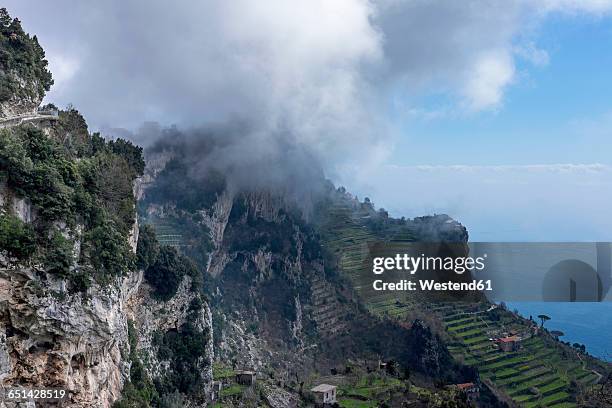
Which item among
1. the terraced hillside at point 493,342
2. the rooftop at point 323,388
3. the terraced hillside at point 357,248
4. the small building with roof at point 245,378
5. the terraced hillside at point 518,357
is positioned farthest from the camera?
the terraced hillside at point 357,248

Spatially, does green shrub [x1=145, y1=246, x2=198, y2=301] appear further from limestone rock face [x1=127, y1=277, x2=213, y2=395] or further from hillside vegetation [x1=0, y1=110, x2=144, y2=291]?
hillside vegetation [x1=0, y1=110, x2=144, y2=291]

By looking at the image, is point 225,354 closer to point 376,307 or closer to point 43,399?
point 376,307

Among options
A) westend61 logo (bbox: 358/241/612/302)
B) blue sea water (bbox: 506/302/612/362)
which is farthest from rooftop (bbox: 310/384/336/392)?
blue sea water (bbox: 506/302/612/362)

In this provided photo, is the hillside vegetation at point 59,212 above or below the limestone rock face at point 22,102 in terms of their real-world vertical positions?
below

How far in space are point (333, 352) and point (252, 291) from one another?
39.3 feet

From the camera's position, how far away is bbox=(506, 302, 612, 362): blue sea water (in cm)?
7375

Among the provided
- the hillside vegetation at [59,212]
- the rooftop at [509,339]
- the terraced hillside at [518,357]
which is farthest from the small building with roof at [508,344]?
the hillside vegetation at [59,212]

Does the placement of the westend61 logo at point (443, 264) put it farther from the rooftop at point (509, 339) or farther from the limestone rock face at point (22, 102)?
the limestone rock face at point (22, 102)

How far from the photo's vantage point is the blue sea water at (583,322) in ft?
242

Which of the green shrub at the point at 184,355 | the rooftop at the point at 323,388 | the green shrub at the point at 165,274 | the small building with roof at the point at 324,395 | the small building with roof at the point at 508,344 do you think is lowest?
the small building with roof at the point at 324,395

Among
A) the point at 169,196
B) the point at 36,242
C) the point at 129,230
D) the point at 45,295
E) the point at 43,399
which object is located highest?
the point at 169,196

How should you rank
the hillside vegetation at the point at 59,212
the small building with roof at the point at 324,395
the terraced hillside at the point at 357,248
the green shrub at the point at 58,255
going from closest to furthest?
1. the hillside vegetation at the point at 59,212
2. the green shrub at the point at 58,255
3. the small building with roof at the point at 324,395
4. the terraced hillside at the point at 357,248

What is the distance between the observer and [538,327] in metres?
66.5

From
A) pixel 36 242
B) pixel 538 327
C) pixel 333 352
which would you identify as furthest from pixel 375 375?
pixel 36 242
